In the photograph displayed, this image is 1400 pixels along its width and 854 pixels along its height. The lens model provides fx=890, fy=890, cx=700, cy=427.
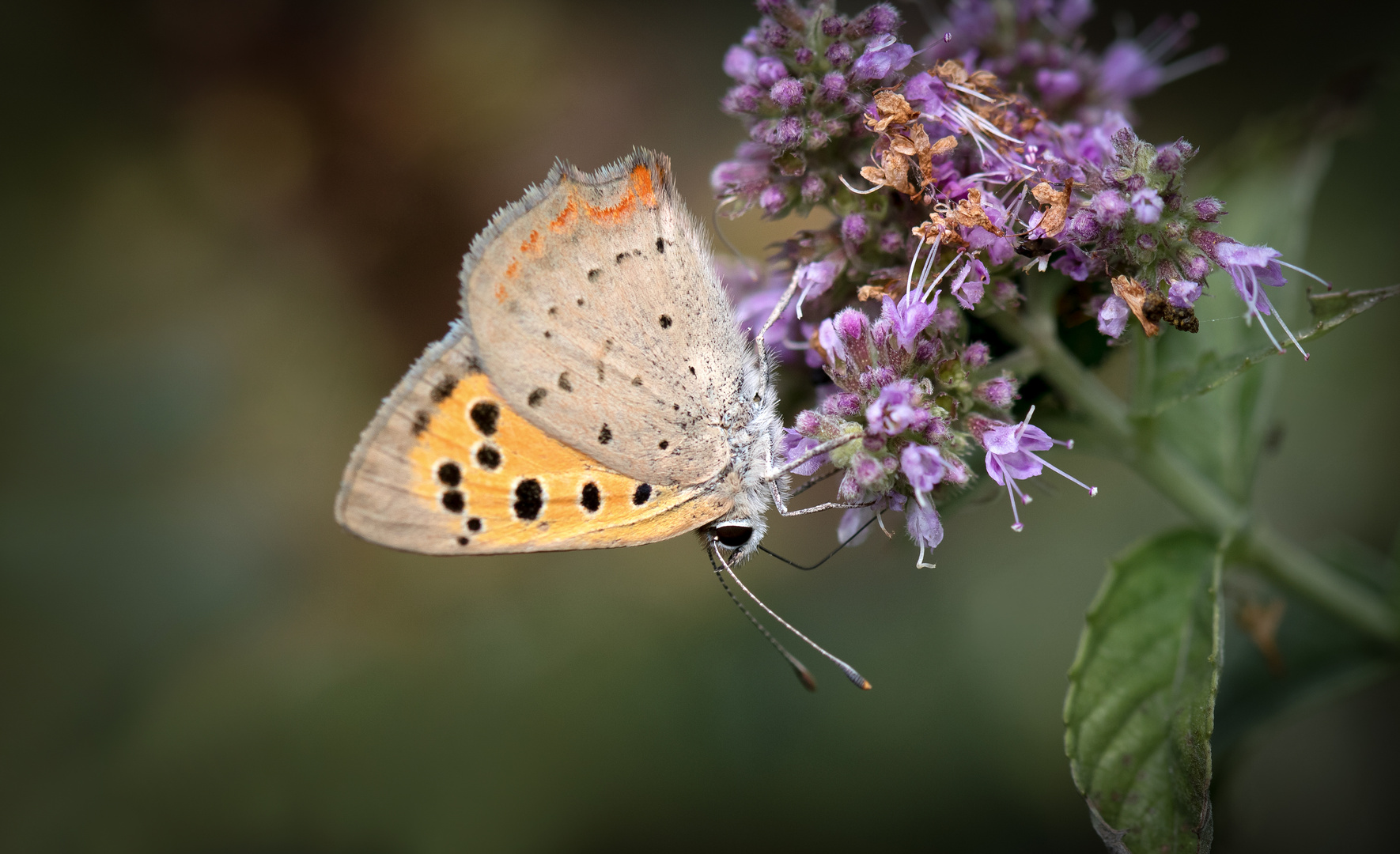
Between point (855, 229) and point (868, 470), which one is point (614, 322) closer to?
point (855, 229)

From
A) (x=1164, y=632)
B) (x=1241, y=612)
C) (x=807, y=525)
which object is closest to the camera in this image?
(x=1164, y=632)

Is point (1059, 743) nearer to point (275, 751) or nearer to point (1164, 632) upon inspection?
point (1164, 632)

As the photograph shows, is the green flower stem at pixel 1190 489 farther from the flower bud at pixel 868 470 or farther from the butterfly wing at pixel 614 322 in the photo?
the butterfly wing at pixel 614 322

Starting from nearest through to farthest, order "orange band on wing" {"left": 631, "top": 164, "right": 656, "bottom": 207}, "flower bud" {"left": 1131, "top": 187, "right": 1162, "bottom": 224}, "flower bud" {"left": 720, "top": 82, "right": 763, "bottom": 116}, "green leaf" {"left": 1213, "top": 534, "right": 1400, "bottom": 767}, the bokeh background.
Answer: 1. "flower bud" {"left": 1131, "top": 187, "right": 1162, "bottom": 224}
2. "flower bud" {"left": 720, "top": 82, "right": 763, "bottom": 116}
3. "orange band on wing" {"left": 631, "top": 164, "right": 656, "bottom": 207}
4. "green leaf" {"left": 1213, "top": 534, "right": 1400, "bottom": 767}
5. the bokeh background

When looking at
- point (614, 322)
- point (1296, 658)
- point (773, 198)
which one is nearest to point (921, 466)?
point (773, 198)

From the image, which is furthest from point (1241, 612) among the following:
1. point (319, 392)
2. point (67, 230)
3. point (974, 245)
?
point (67, 230)

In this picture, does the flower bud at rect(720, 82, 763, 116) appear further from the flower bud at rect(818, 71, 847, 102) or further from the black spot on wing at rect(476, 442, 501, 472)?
the black spot on wing at rect(476, 442, 501, 472)

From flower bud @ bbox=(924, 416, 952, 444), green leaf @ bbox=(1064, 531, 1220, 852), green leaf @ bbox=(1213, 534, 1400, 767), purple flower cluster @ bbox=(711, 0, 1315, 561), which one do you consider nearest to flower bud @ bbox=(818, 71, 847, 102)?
purple flower cluster @ bbox=(711, 0, 1315, 561)
